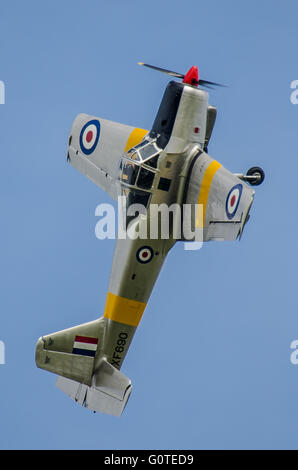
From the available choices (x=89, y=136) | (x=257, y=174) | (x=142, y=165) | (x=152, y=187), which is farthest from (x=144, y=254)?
(x=89, y=136)

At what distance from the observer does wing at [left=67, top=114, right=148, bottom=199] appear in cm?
3209

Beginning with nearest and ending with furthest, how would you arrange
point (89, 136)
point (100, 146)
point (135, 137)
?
point (135, 137)
point (100, 146)
point (89, 136)

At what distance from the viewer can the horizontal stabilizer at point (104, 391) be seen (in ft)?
96.9

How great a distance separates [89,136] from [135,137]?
1723 mm

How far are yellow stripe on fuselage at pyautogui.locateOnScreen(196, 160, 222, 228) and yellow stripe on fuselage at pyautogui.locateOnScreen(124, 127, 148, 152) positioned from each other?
309cm

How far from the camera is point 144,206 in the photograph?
2958cm

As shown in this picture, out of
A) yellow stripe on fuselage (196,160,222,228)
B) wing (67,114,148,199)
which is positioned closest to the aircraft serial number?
yellow stripe on fuselage (196,160,222,228)

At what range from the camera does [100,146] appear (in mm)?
32719

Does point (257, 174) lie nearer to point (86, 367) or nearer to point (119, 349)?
point (119, 349)

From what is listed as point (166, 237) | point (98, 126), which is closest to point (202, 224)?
point (166, 237)

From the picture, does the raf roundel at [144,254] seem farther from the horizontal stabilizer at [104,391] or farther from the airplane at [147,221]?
the horizontal stabilizer at [104,391]

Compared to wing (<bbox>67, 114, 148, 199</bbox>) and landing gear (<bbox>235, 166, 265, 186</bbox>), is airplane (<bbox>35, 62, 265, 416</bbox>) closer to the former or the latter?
wing (<bbox>67, 114, 148, 199</bbox>)

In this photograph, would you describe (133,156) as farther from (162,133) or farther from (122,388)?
(122,388)

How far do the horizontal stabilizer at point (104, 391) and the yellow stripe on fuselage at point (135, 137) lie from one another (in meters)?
5.40
